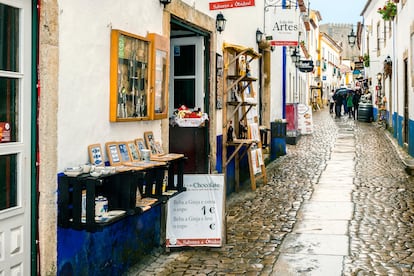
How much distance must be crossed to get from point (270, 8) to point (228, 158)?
3.90 metres

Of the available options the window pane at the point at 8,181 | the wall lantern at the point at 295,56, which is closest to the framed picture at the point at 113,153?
the window pane at the point at 8,181

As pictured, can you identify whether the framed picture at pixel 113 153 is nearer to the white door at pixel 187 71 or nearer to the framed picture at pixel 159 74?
the framed picture at pixel 159 74

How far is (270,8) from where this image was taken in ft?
36.8

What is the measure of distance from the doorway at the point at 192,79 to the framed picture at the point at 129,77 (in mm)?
2212

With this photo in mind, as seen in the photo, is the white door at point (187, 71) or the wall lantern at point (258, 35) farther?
the wall lantern at point (258, 35)

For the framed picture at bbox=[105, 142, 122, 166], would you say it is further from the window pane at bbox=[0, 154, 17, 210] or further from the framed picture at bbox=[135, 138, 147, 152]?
the window pane at bbox=[0, 154, 17, 210]

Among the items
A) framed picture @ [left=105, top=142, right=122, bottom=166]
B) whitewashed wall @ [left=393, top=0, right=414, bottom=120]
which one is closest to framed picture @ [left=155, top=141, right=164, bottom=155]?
framed picture @ [left=105, top=142, right=122, bottom=166]

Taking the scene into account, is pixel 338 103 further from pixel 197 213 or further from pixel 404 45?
pixel 197 213

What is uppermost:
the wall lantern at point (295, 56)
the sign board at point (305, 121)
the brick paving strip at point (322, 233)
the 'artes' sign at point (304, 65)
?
the wall lantern at point (295, 56)

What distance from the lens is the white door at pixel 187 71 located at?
25.2 ft

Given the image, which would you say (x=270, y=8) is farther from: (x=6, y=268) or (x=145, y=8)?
(x=6, y=268)

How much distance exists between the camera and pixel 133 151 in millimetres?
5109

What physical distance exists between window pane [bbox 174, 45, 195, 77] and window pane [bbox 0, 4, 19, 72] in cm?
427

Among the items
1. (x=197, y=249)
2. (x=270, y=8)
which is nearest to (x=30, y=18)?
(x=197, y=249)
